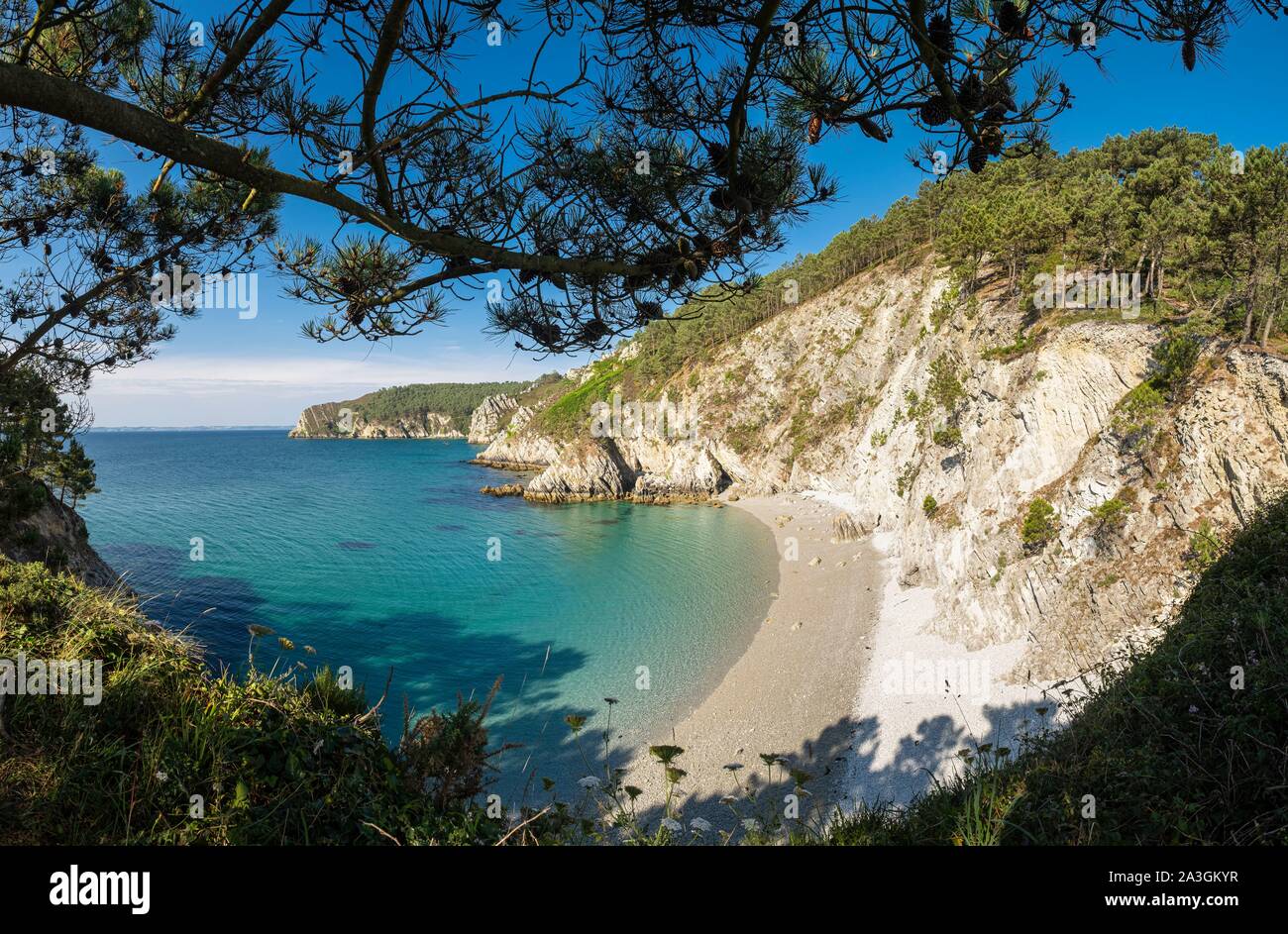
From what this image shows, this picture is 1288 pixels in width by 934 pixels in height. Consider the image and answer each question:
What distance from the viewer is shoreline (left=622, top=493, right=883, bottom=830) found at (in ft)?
41.0

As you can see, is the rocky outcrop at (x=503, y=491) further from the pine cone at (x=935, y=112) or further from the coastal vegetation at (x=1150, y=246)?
the pine cone at (x=935, y=112)

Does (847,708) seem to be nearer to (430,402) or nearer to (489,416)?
(489,416)

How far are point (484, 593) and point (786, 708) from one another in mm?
16671

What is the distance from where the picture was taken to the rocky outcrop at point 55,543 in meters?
12.4

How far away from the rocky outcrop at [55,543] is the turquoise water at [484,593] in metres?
2.65

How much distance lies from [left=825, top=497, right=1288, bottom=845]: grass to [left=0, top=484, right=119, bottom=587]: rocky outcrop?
17.3 metres

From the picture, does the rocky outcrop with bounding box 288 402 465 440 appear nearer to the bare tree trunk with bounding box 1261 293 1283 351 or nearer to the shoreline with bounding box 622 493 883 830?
the shoreline with bounding box 622 493 883 830

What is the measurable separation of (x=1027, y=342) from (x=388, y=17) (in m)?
25.2

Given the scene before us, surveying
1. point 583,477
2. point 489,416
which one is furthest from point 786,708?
point 489,416

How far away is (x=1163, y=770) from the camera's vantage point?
3.64 meters

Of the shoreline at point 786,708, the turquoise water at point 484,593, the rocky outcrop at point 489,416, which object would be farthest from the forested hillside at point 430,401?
the shoreline at point 786,708

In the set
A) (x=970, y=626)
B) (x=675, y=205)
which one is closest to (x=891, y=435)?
(x=970, y=626)

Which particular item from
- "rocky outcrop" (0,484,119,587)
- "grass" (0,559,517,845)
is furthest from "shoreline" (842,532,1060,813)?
"rocky outcrop" (0,484,119,587)
